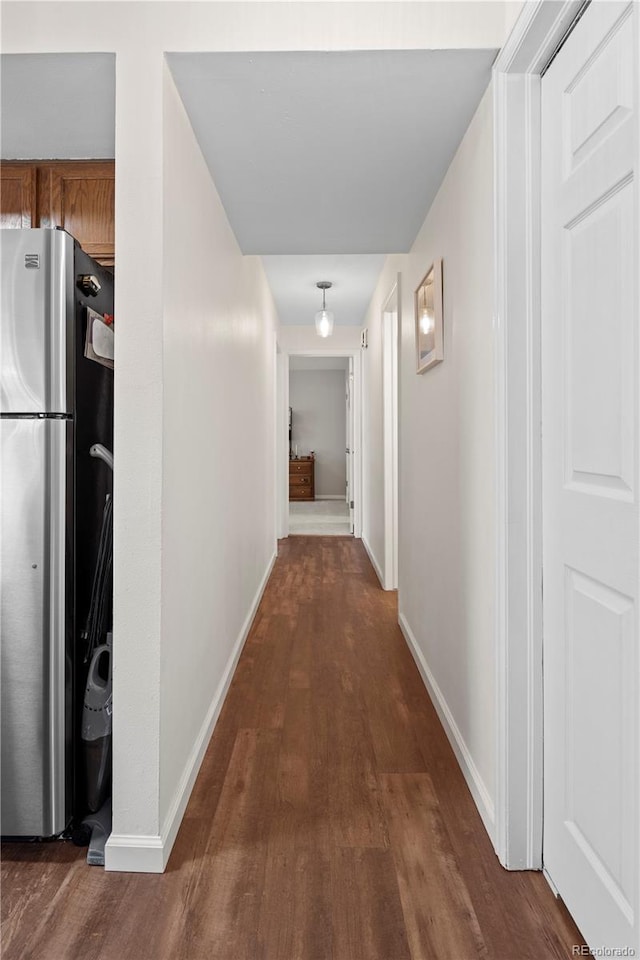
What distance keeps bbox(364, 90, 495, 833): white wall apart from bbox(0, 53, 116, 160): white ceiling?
3.65 ft

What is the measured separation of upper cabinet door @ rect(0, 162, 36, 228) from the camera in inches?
90.0

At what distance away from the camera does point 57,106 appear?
5.91ft

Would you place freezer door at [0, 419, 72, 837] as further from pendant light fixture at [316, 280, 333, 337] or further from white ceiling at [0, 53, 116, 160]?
pendant light fixture at [316, 280, 333, 337]

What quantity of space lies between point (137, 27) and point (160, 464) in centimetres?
114

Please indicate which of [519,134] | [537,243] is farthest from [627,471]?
[519,134]

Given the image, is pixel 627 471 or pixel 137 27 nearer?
pixel 627 471

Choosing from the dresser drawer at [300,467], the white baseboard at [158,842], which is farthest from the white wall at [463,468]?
the dresser drawer at [300,467]

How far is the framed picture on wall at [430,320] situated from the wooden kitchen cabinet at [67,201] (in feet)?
4.19

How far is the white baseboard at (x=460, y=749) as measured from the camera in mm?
1690

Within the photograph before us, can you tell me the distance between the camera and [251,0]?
1.54 metres

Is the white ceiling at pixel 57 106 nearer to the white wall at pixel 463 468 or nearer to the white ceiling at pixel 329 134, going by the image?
the white ceiling at pixel 329 134

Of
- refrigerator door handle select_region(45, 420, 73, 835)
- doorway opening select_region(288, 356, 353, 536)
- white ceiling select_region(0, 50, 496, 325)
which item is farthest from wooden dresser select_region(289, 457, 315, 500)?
refrigerator door handle select_region(45, 420, 73, 835)

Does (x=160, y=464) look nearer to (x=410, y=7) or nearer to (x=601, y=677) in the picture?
(x=601, y=677)

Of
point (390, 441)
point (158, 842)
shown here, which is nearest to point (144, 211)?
point (158, 842)
